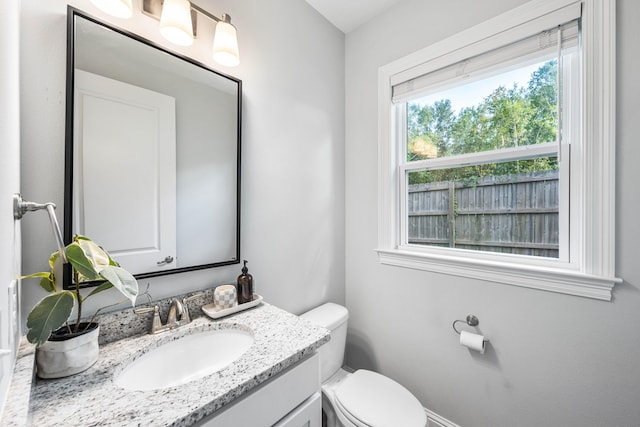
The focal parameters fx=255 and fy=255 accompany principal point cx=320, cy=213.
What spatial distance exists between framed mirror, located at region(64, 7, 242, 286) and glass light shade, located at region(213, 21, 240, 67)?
0.28 feet

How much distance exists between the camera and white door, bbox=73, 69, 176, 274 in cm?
82

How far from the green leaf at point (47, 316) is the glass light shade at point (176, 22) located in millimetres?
910

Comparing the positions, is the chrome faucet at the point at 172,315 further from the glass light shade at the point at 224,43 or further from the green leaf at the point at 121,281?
the glass light shade at the point at 224,43

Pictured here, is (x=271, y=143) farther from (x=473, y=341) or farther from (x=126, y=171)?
(x=473, y=341)

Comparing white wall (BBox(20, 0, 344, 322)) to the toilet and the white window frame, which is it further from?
the white window frame

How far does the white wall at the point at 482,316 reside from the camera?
957 millimetres

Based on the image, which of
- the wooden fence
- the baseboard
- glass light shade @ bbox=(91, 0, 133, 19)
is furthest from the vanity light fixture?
the baseboard

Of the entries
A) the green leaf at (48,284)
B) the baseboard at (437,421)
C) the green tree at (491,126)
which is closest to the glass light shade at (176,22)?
the green leaf at (48,284)

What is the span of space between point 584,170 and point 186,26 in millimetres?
1639

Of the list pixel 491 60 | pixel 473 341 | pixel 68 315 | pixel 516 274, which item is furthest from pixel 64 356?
pixel 491 60

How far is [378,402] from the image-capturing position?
1168 mm

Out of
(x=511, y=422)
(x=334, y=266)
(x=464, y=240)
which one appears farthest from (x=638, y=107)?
(x=334, y=266)

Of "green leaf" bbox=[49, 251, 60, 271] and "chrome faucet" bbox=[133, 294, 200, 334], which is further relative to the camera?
"chrome faucet" bbox=[133, 294, 200, 334]

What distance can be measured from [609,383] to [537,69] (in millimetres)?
1359
